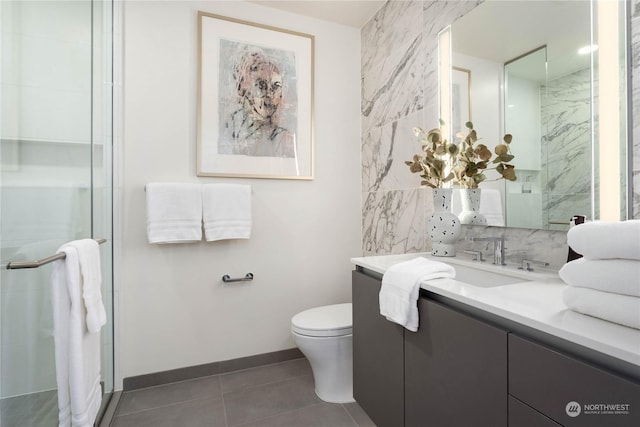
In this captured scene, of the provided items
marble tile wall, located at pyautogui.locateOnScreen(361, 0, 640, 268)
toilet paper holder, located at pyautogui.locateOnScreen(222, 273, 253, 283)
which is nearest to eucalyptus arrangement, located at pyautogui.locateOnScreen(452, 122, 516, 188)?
marble tile wall, located at pyautogui.locateOnScreen(361, 0, 640, 268)

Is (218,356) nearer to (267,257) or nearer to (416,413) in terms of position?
(267,257)

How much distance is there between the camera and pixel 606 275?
65cm

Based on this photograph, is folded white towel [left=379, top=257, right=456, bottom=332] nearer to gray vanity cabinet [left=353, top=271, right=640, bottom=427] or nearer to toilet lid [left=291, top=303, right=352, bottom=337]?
gray vanity cabinet [left=353, top=271, right=640, bottom=427]

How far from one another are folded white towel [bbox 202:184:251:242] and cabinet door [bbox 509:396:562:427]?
1542 millimetres

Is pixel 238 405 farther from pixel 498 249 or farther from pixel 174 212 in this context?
pixel 498 249

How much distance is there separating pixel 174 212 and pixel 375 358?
4.33ft

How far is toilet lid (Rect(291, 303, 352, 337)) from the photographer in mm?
1613

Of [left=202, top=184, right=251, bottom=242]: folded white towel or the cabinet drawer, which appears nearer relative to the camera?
the cabinet drawer

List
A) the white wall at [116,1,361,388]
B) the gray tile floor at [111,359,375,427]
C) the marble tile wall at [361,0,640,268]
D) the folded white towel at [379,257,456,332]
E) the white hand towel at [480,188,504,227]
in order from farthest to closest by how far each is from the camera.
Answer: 1. the white wall at [116,1,361,388]
2. the marble tile wall at [361,0,640,268]
3. the gray tile floor at [111,359,375,427]
4. the white hand towel at [480,188,504,227]
5. the folded white towel at [379,257,456,332]

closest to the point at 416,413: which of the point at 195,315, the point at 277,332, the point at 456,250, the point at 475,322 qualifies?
the point at 475,322

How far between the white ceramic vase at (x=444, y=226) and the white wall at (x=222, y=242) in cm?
91

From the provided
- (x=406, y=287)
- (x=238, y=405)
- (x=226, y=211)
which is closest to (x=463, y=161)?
(x=406, y=287)

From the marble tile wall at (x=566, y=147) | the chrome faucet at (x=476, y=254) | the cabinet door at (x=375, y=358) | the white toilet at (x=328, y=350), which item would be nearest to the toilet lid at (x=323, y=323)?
the white toilet at (x=328, y=350)

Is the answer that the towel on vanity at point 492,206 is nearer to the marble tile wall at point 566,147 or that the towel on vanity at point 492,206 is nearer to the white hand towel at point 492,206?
the white hand towel at point 492,206
